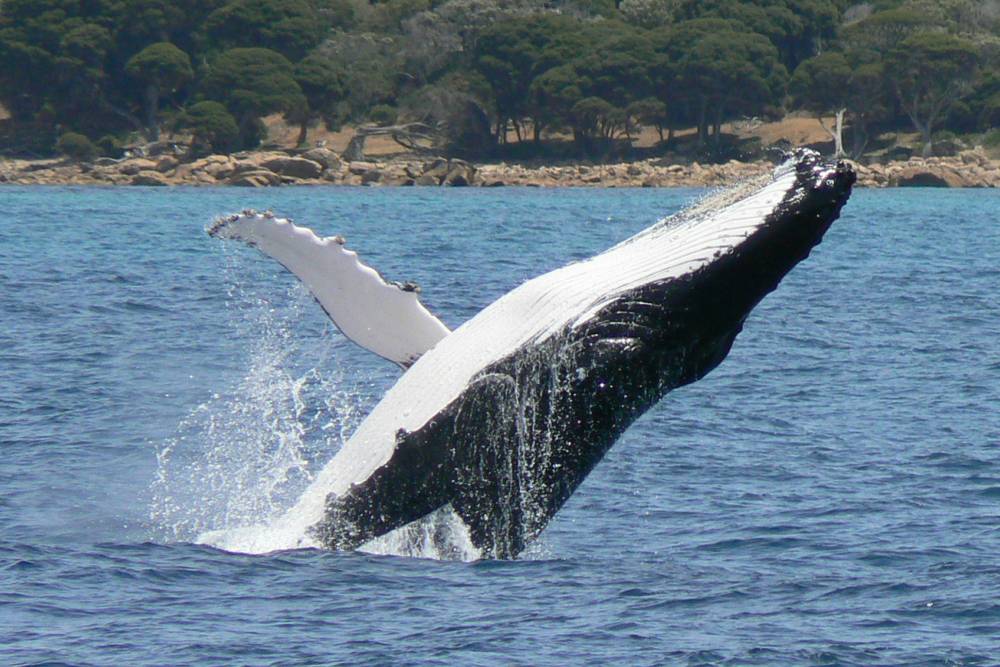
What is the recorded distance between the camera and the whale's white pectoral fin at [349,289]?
27.7ft

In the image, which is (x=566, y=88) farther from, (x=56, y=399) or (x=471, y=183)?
(x=56, y=399)

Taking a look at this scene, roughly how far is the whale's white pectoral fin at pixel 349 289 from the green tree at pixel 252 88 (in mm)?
78774

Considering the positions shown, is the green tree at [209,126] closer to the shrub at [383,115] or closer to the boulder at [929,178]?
the shrub at [383,115]

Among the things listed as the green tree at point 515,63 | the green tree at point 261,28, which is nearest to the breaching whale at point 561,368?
the green tree at point 515,63

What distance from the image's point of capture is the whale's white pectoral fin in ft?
27.7

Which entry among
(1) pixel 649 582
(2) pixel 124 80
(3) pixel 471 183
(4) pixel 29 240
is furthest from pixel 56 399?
(2) pixel 124 80

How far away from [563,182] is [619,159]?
8.31m

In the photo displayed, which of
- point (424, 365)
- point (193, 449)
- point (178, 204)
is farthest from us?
point (178, 204)

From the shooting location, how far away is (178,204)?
58812 mm

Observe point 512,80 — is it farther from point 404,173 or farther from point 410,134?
point 404,173

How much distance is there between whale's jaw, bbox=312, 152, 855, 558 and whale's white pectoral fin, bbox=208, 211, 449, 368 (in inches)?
19.2

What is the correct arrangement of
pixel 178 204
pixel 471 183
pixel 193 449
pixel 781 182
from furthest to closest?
pixel 471 183 → pixel 178 204 → pixel 193 449 → pixel 781 182

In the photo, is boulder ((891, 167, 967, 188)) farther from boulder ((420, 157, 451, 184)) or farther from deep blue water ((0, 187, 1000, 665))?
deep blue water ((0, 187, 1000, 665))

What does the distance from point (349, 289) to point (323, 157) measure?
74.2 metres
